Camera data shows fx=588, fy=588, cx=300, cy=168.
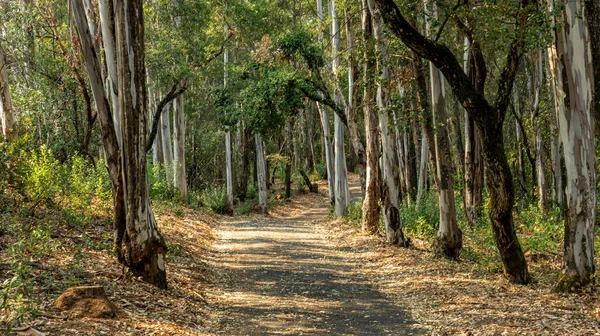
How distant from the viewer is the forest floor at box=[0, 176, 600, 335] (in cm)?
727

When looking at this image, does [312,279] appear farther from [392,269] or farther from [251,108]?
[251,108]

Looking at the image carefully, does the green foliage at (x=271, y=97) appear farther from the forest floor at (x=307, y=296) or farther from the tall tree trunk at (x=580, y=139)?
the tall tree trunk at (x=580, y=139)

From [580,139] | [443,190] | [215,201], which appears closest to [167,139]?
[215,201]

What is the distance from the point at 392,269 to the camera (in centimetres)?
1243

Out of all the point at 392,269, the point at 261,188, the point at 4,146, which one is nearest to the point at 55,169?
the point at 4,146

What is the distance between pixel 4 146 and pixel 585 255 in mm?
9384

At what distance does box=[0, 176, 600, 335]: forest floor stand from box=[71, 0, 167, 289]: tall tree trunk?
0.35 m

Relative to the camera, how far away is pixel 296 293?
10.0 m

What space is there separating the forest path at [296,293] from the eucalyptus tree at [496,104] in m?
2.35

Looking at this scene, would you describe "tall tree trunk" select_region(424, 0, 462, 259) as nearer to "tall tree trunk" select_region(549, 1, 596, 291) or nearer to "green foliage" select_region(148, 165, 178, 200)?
"tall tree trunk" select_region(549, 1, 596, 291)

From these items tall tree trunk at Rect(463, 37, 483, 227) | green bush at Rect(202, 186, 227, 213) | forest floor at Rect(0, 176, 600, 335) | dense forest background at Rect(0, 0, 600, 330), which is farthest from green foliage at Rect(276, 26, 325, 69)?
green bush at Rect(202, 186, 227, 213)

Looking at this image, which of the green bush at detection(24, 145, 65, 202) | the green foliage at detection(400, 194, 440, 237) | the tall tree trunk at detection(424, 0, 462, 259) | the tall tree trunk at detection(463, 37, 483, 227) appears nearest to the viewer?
the green bush at detection(24, 145, 65, 202)

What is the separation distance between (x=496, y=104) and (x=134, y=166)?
19.6ft

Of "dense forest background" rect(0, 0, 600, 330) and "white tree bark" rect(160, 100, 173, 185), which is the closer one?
"dense forest background" rect(0, 0, 600, 330)
